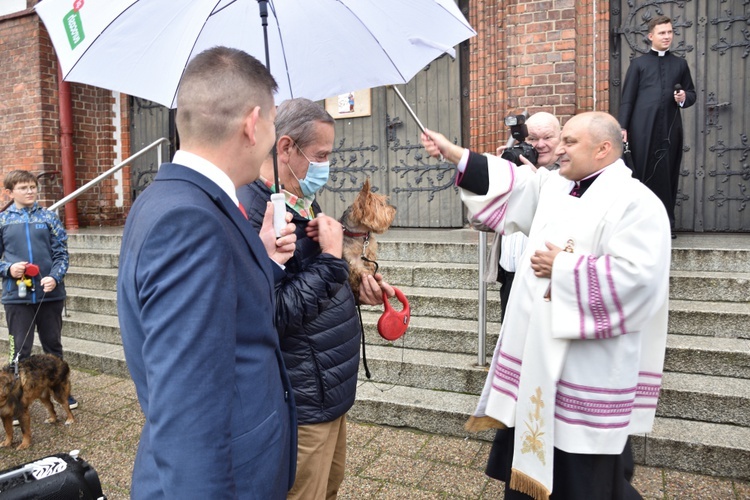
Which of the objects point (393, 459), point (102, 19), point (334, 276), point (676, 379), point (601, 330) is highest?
point (102, 19)

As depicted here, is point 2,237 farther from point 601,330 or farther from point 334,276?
point 601,330

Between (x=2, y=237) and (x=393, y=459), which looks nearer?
(x=393, y=459)

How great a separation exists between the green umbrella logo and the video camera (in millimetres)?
2203

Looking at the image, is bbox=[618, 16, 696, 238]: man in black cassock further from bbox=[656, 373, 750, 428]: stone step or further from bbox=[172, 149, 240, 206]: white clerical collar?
bbox=[172, 149, 240, 206]: white clerical collar

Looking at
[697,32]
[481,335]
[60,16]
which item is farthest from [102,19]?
[697,32]

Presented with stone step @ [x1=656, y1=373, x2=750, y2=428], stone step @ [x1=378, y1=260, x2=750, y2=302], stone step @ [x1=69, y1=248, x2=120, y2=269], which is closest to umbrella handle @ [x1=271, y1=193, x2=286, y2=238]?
stone step @ [x1=656, y1=373, x2=750, y2=428]

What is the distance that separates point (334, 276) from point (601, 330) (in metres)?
1.03

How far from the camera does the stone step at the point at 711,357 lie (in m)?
3.78

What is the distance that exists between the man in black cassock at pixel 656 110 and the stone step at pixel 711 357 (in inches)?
76.9

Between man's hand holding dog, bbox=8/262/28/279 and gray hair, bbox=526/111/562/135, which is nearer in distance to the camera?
gray hair, bbox=526/111/562/135

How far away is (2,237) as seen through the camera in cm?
465

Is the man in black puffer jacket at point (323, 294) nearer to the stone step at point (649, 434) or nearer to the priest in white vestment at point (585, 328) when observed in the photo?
the priest in white vestment at point (585, 328)

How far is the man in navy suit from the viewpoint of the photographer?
1121mm

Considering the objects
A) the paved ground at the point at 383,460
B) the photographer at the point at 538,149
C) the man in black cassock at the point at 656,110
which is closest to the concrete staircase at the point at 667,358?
the paved ground at the point at 383,460
